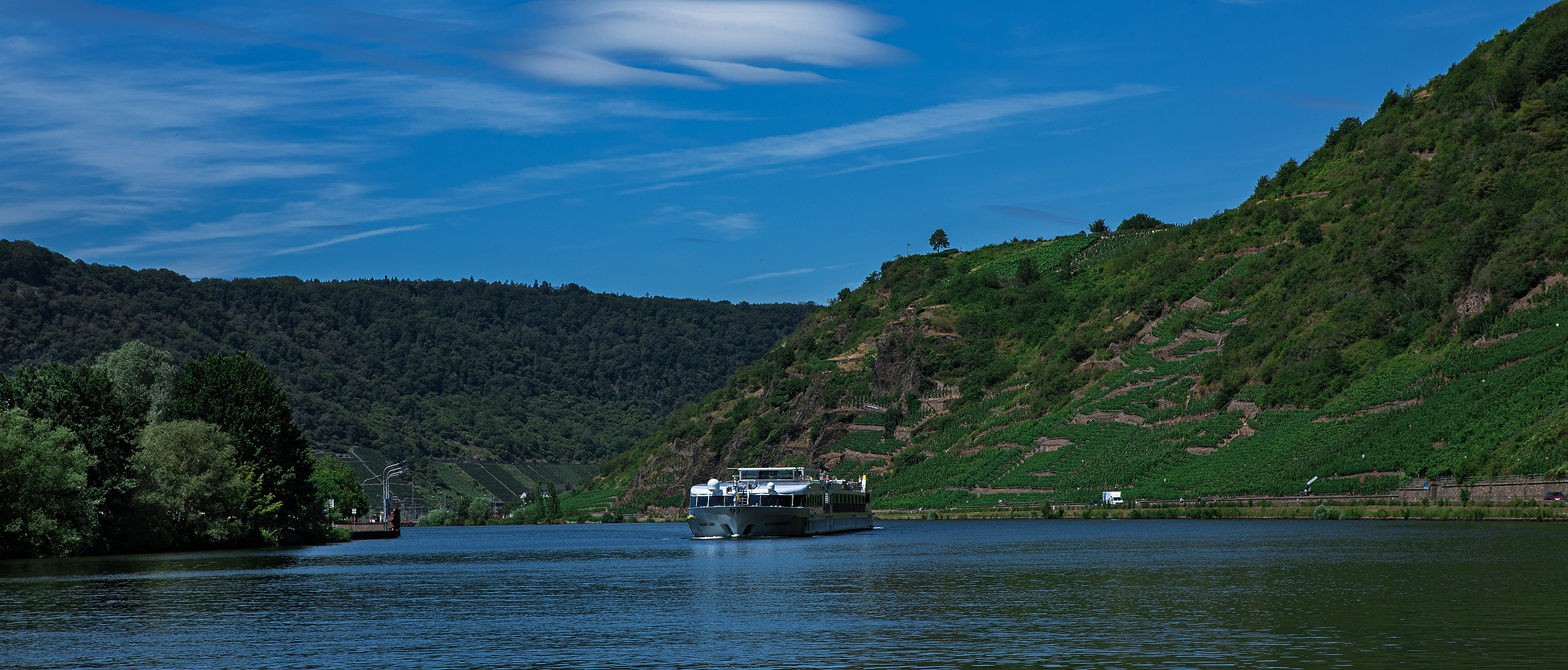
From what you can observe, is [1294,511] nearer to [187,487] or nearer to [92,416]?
[187,487]

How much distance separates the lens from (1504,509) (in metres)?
97.8

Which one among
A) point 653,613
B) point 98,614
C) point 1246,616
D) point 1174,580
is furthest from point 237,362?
point 1246,616

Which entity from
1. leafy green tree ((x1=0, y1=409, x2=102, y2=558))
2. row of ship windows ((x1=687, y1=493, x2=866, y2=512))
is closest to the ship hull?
row of ship windows ((x1=687, y1=493, x2=866, y2=512))

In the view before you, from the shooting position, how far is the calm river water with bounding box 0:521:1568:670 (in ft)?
116

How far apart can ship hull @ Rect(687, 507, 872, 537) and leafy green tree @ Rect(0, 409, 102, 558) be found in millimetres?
51625

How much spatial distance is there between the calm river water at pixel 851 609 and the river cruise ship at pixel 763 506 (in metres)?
28.1

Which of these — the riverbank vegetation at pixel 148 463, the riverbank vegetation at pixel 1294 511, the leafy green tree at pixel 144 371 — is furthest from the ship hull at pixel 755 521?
the leafy green tree at pixel 144 371

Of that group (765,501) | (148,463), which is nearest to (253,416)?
(148,463)

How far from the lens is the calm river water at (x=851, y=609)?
35.5m

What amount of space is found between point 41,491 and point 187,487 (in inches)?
670

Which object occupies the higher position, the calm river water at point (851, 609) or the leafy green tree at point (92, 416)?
the leafy green tree at point (92, 416)

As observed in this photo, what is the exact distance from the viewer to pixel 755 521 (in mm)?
119688

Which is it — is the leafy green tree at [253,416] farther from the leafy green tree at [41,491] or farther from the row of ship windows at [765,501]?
the row of ship windows at [765,501]

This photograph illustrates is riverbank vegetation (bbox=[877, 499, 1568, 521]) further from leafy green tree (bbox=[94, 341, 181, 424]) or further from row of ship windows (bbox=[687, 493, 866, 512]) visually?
leafy green tree (bbox=[94, 341, 181, 424])
